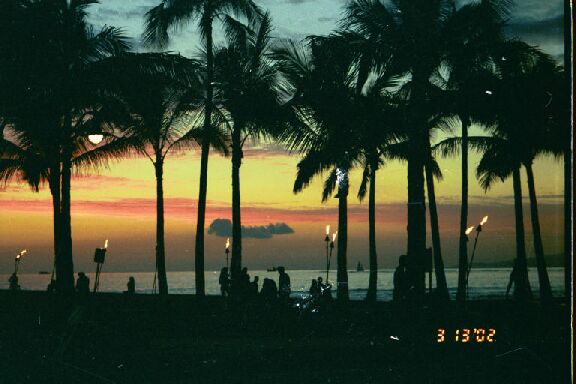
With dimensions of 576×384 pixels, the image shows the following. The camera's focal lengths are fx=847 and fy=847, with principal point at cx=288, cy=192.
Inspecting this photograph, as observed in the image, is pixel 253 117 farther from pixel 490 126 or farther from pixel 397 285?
pixel 397 285

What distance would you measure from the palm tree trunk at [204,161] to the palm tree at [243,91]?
42cm

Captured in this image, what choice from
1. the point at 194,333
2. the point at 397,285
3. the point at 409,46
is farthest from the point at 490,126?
the point at 397,285

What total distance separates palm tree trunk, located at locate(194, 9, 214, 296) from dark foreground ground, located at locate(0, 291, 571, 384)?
10009mm

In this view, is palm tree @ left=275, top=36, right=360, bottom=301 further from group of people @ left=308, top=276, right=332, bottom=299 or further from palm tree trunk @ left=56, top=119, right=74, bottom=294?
palm tree trunk @ left=56, top=119, right=74, bottom=294

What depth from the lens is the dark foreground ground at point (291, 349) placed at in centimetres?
1238

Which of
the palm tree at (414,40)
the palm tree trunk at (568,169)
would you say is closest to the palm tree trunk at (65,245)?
the palm tree at (414,40)

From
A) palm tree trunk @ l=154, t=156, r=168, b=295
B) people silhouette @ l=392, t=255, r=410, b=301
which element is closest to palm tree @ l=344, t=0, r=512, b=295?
people silhouette @ l=392, t=255, r=410, b=301

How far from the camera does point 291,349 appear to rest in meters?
17.5

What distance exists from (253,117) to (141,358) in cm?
1736

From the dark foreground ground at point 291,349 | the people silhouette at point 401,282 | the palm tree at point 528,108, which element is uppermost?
the palm tree at point 528,108

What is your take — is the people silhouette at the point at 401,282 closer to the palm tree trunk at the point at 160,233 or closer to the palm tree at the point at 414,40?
the palm tree at the point at 414,40

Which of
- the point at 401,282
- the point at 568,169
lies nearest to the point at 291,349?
the point at 401,282

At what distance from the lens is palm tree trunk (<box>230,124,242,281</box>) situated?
3394cm

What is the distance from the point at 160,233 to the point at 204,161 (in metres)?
4.54
